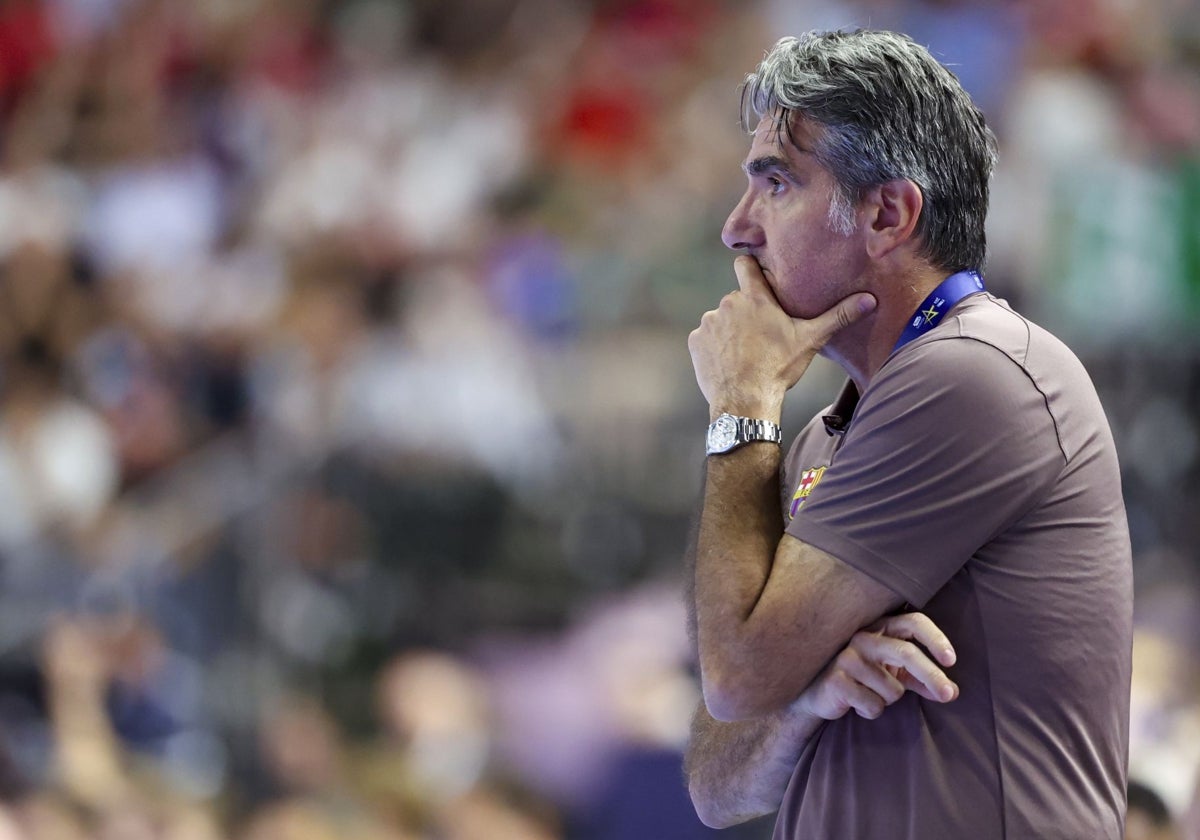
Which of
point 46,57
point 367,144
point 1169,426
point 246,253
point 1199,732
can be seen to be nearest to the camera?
point 1199,732

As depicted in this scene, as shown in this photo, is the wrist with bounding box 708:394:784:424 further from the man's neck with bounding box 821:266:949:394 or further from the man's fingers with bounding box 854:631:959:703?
the man's fingers with bounding box 854:631:959:703

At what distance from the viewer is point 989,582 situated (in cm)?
187

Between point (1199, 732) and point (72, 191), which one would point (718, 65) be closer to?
point (72, 191)

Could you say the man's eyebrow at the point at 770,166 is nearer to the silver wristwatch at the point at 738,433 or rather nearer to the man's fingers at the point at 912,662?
the silver wristwatch at the point at 738,433

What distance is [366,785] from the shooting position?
17.1 ft

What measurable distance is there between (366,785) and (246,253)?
2839mm

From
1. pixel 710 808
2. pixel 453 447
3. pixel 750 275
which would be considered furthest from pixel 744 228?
pixel 453 447

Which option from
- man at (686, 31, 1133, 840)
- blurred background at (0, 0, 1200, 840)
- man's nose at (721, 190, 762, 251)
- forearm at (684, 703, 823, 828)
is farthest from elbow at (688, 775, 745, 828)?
blurred background at (0, 0, 1200, 840)

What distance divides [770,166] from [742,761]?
2.95 ft

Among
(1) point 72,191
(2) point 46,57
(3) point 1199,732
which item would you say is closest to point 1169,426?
(3) point 1199,732

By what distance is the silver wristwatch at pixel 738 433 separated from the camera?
2049 mm

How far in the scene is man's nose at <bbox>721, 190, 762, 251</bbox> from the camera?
7.27ft

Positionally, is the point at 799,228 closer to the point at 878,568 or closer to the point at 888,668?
the point at 878,568

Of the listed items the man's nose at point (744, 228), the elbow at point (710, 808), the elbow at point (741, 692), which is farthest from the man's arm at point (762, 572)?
the elbow at point (710, 808)
